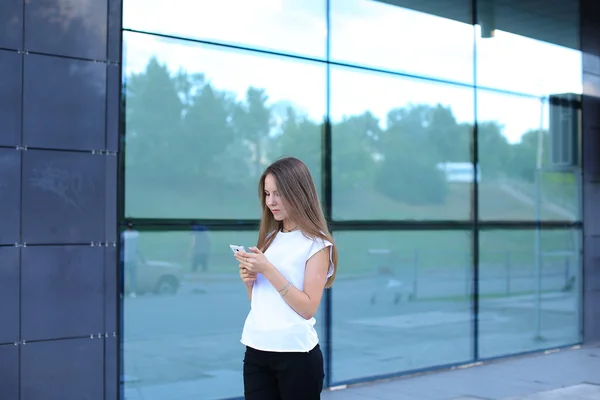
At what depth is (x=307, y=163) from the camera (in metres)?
6.90

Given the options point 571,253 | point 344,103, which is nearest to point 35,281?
point 344,103

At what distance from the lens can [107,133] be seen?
547 cm

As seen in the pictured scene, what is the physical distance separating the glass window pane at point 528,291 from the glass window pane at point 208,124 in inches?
110

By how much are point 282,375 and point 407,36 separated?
18.0 feet

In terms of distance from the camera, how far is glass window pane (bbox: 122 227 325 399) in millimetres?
5805

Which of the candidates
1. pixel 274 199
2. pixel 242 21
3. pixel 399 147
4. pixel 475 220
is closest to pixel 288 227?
pixel 274 199

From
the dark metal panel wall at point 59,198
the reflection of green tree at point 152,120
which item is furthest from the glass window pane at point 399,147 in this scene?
the dark metal panel wall at point 59,198

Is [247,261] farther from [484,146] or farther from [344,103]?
[484,146]

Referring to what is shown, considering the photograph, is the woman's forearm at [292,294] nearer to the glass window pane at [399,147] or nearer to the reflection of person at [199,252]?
the reflection of person at [199,252]

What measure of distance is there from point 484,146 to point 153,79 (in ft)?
13.3

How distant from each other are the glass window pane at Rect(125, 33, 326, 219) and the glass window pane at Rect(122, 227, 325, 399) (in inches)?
9.9

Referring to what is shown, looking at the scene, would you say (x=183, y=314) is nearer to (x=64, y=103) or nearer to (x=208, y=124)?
(x=208, y=124)

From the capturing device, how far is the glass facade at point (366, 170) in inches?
235

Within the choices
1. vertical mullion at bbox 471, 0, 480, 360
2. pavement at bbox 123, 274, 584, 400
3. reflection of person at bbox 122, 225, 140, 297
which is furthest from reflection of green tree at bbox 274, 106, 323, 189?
vertical mullion at bbox 471, 0, 480, 360
